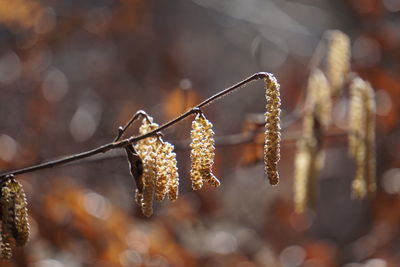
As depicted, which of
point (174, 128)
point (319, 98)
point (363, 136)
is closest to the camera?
point (363, 136)

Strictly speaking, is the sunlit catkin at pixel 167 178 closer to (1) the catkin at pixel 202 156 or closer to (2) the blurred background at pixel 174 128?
(1) the catkin at pixel 202 156

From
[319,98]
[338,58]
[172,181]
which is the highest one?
[338,58]

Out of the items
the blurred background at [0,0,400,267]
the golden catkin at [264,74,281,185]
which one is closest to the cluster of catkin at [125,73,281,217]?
the golden catkin at [264,74,281,185]

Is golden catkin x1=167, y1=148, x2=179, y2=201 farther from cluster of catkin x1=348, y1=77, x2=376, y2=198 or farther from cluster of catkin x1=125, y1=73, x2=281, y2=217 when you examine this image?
cluster of catkin x1=348, y1=77, x2=376, y2=198

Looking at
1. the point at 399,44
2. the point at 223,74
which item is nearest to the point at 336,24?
the point at 223,74

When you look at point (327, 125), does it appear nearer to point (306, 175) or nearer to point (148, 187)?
point (306, 175)

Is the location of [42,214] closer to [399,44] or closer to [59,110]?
[59,110]

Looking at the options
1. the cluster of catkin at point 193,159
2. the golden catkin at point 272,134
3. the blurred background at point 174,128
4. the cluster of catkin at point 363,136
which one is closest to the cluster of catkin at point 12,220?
the cluster of catkin at point 193,159

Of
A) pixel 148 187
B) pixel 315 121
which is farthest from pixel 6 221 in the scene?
pixel 315 121
